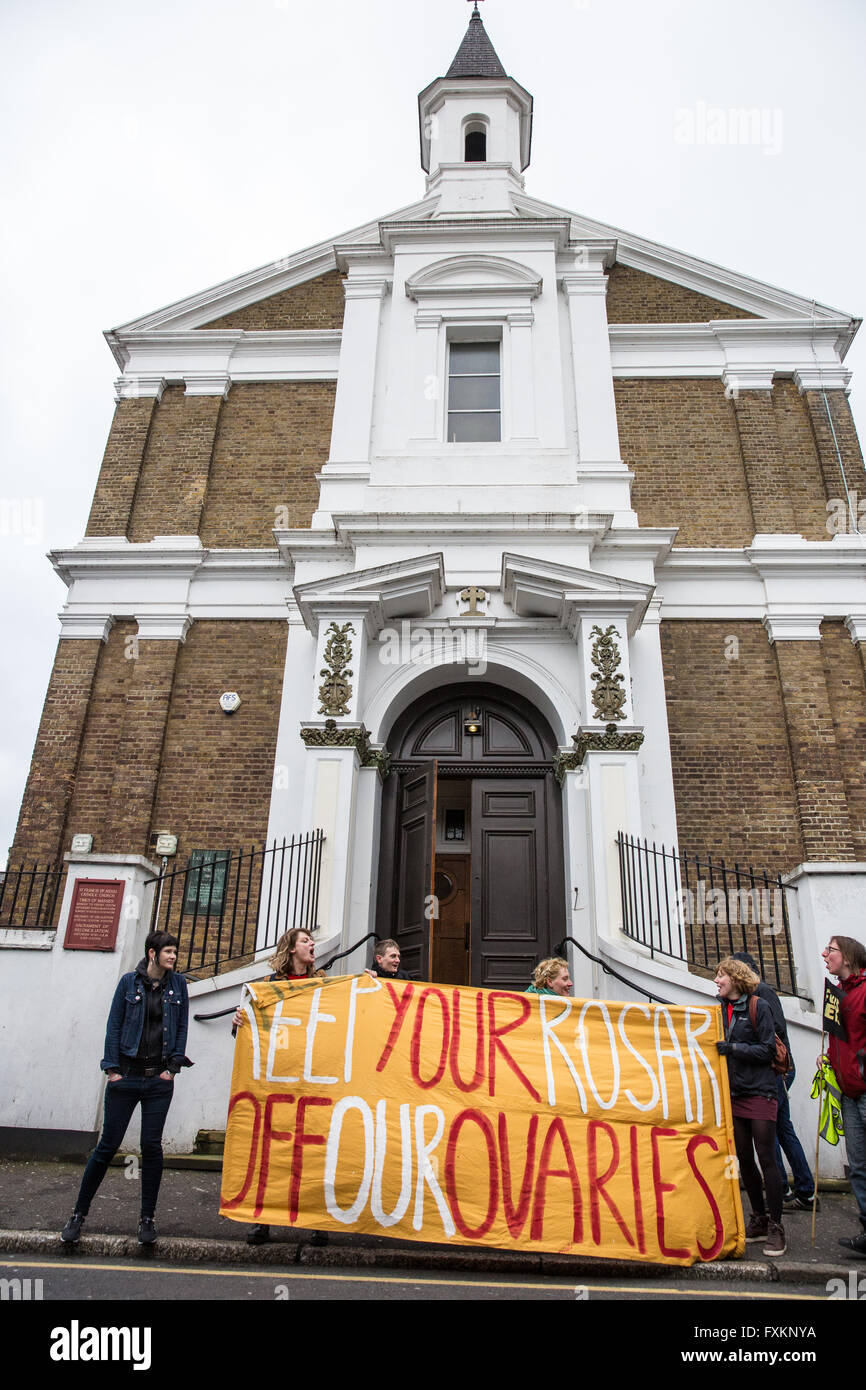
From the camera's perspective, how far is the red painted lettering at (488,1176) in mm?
4660

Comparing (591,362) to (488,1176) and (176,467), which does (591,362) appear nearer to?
(176,467)

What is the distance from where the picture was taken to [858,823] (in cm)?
963

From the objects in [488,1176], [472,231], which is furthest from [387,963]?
[472,231]

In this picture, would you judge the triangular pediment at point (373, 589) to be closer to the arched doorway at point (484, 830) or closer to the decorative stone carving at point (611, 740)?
the arched doorway at point (484, 830)

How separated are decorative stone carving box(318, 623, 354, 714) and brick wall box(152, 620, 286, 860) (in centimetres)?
119

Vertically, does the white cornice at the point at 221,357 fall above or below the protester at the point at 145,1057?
above

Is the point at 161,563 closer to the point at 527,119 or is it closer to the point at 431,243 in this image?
the point at 431,243

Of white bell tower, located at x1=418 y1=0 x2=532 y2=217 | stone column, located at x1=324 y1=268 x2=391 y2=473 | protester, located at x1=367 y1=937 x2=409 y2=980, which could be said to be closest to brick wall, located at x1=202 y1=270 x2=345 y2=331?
stone column, located at x1=324 y1=268 x2=391 y2=473

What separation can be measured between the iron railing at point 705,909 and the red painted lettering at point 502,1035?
3.11 m

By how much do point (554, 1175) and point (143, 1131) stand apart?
90.2 inches

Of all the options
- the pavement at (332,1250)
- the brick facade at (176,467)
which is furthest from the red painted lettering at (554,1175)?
the brick facade at (176,467)

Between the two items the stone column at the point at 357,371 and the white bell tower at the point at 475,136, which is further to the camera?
the white bell tower at the point at 475,136

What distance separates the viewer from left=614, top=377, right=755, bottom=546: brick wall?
37.2 feet

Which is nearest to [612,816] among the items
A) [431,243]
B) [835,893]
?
[835,893]
